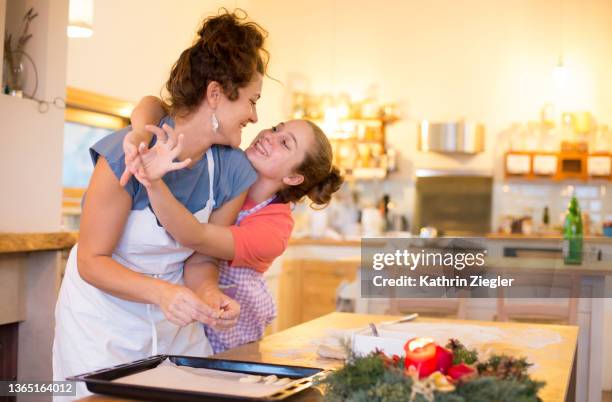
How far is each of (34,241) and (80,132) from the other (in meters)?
2.45

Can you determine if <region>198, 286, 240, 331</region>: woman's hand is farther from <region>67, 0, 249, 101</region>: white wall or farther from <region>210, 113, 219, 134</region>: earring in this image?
<region>67, 0, 249, 101</region>: white wall

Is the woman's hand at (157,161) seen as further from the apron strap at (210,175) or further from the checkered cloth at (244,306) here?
the checkered cloth at (244,306)

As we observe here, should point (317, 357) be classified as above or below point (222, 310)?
below

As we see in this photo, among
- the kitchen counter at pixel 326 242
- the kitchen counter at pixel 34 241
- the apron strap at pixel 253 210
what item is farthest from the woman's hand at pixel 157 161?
the kitchen counter at pixel 326 242

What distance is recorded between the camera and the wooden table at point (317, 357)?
1.41 metres

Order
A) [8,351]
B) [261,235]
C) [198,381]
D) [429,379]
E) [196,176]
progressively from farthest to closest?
1. [8,351]
2. [261,235]
3. [196,176]
4. [198,381]
5. [429,379]

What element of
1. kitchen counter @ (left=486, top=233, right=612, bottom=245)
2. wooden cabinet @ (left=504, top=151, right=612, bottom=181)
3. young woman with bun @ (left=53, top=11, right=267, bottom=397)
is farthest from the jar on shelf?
young woman with bun @ (left=53, top=11, right=267, bottom=397)

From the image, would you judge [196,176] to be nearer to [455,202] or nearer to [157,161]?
[157,161]

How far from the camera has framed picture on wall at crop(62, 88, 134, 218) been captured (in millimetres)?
4949

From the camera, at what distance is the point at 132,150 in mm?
1460

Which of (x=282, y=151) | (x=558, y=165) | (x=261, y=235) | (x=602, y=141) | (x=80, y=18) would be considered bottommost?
(x=261, y=235)

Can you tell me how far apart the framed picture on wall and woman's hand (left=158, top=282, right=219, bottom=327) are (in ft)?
11.8

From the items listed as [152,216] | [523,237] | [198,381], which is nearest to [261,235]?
[152,216]

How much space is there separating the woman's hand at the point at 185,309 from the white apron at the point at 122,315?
274 millimetres
